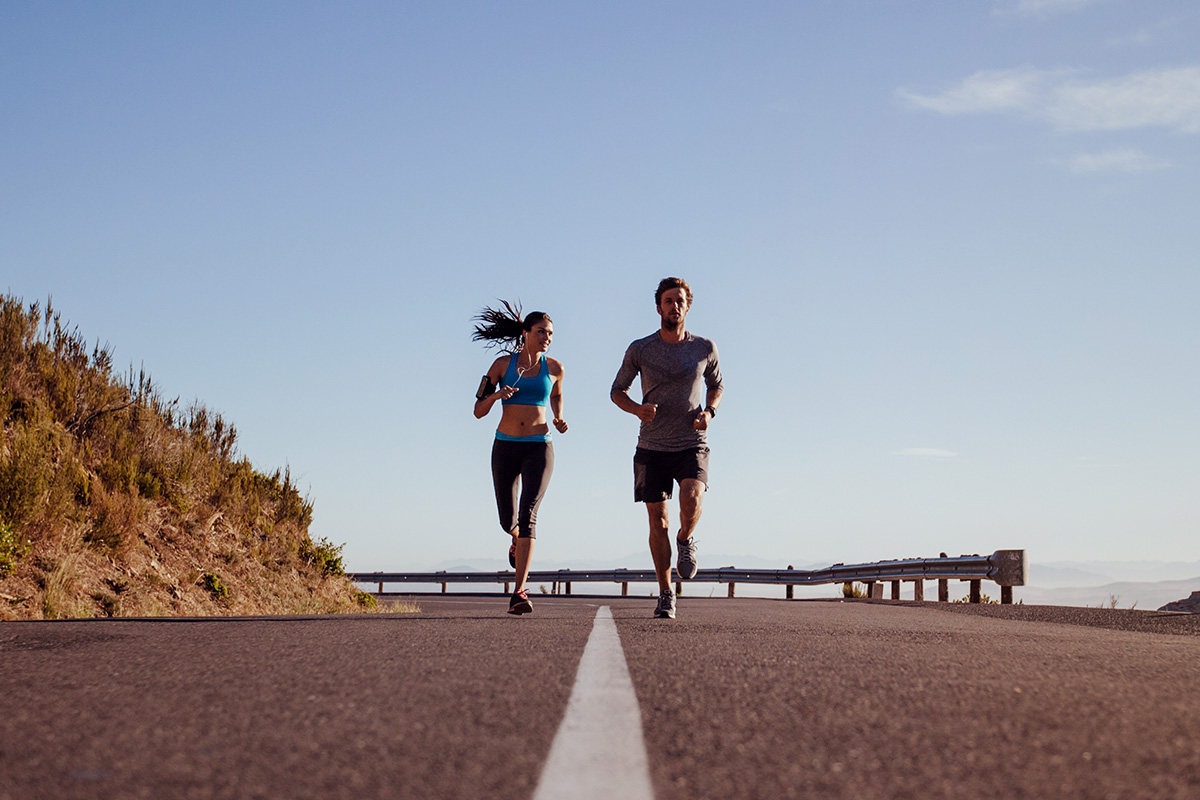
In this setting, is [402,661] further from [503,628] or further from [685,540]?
[685,540]

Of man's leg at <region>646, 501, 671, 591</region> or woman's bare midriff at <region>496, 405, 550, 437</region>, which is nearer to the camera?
man's leg at <region>646, 501, 671, 591</region>

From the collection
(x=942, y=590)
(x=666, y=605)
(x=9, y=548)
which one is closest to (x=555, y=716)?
(x=666, y=605)

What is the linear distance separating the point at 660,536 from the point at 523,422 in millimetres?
1453

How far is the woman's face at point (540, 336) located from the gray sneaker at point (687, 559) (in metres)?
1.95

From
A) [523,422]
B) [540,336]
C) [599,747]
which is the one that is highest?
[540,336]

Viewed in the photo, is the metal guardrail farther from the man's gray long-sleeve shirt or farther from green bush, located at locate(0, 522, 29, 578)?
green bush, located at locate(0, 522, 29, 578)

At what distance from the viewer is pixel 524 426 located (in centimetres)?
879

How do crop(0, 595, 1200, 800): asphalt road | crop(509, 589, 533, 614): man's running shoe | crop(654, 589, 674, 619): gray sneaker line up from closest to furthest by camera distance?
1. crop(0, 595, 1200, 800): asphalt road
2. crop(654, 589, 674, 619): gray sneaker
3. crop(509, 589, 533, 614): man's running shoe

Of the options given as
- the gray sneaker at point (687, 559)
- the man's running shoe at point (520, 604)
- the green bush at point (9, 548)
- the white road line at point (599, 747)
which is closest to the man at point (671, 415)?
the gray sneaker at point (687, 559)

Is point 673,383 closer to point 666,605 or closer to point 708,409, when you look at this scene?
point 708,409

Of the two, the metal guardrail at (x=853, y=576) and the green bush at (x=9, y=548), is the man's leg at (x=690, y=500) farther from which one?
the green bush at (x=9, y=548)

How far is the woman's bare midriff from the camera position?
8.78m

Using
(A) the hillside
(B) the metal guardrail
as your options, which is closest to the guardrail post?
(B) the metal guardrail

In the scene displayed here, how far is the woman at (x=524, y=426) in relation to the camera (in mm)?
8648
